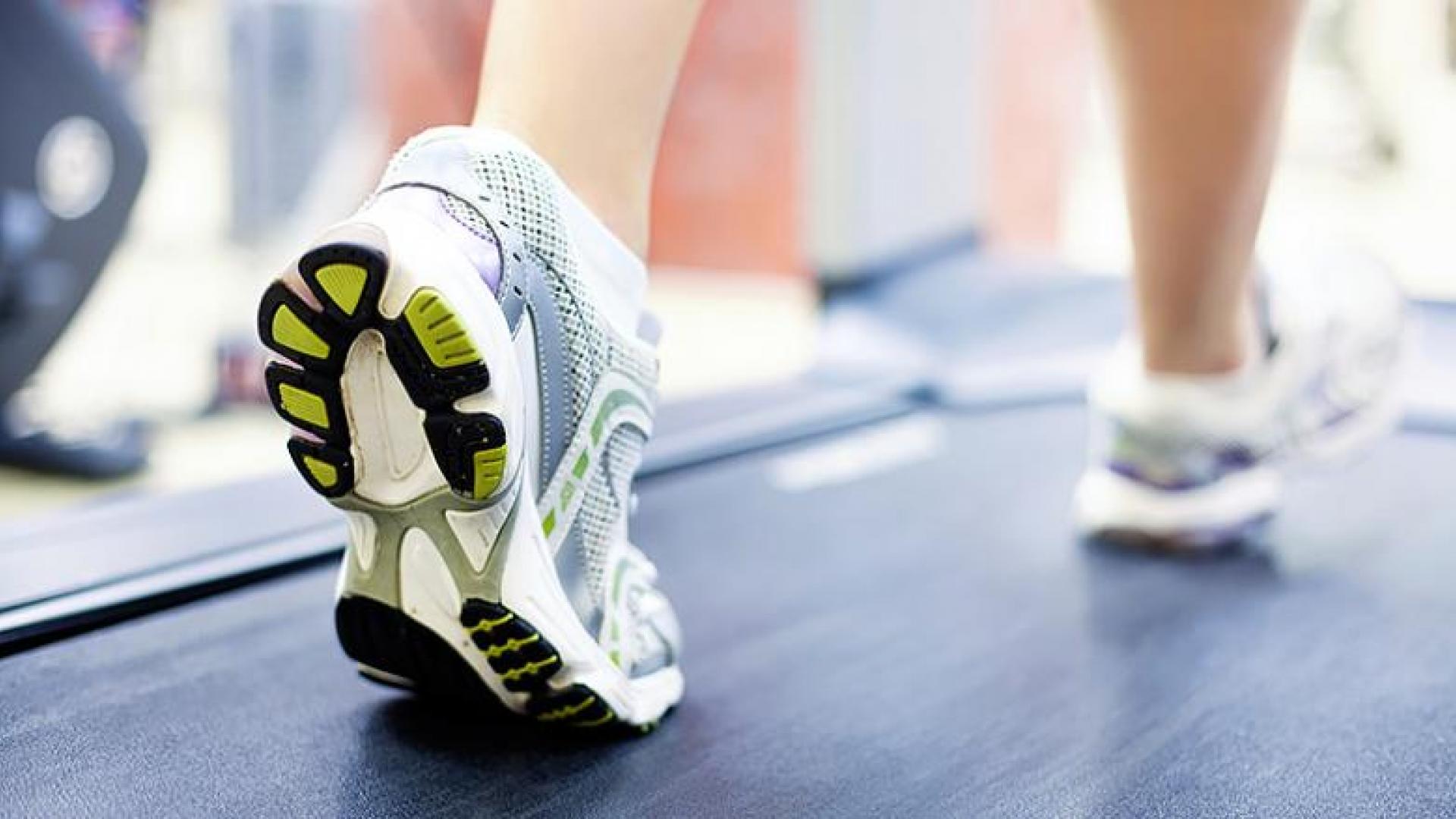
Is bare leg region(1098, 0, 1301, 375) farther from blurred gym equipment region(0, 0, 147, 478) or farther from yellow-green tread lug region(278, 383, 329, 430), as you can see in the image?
blurred gym equipment region(0, 0, 147, 478)

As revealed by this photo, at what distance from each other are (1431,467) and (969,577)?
2.16 feet

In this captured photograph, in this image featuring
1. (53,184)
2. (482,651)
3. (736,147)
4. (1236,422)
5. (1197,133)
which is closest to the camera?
(482,651)

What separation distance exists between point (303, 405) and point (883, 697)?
419 millimetres

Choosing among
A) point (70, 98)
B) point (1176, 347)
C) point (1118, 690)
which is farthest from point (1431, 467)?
point (70, 98)

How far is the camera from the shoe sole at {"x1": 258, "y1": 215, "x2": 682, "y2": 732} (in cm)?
72

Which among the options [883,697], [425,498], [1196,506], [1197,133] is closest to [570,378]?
Result: [425,498]

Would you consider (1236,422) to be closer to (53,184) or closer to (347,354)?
(347,354)

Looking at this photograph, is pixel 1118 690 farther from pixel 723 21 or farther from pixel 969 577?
pixel 723 21

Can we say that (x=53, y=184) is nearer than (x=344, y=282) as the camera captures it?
No

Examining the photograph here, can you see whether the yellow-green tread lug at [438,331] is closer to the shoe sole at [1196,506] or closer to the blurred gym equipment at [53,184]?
the shoe sole at [1196,506]

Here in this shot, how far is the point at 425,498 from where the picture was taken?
799 millimetres

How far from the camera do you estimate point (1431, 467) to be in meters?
1.68

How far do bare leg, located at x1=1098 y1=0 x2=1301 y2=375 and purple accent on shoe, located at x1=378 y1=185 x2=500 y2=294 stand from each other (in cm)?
63

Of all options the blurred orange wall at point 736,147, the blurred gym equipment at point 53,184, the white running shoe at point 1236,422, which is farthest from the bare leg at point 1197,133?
the blurred orange wall at point 736,147
